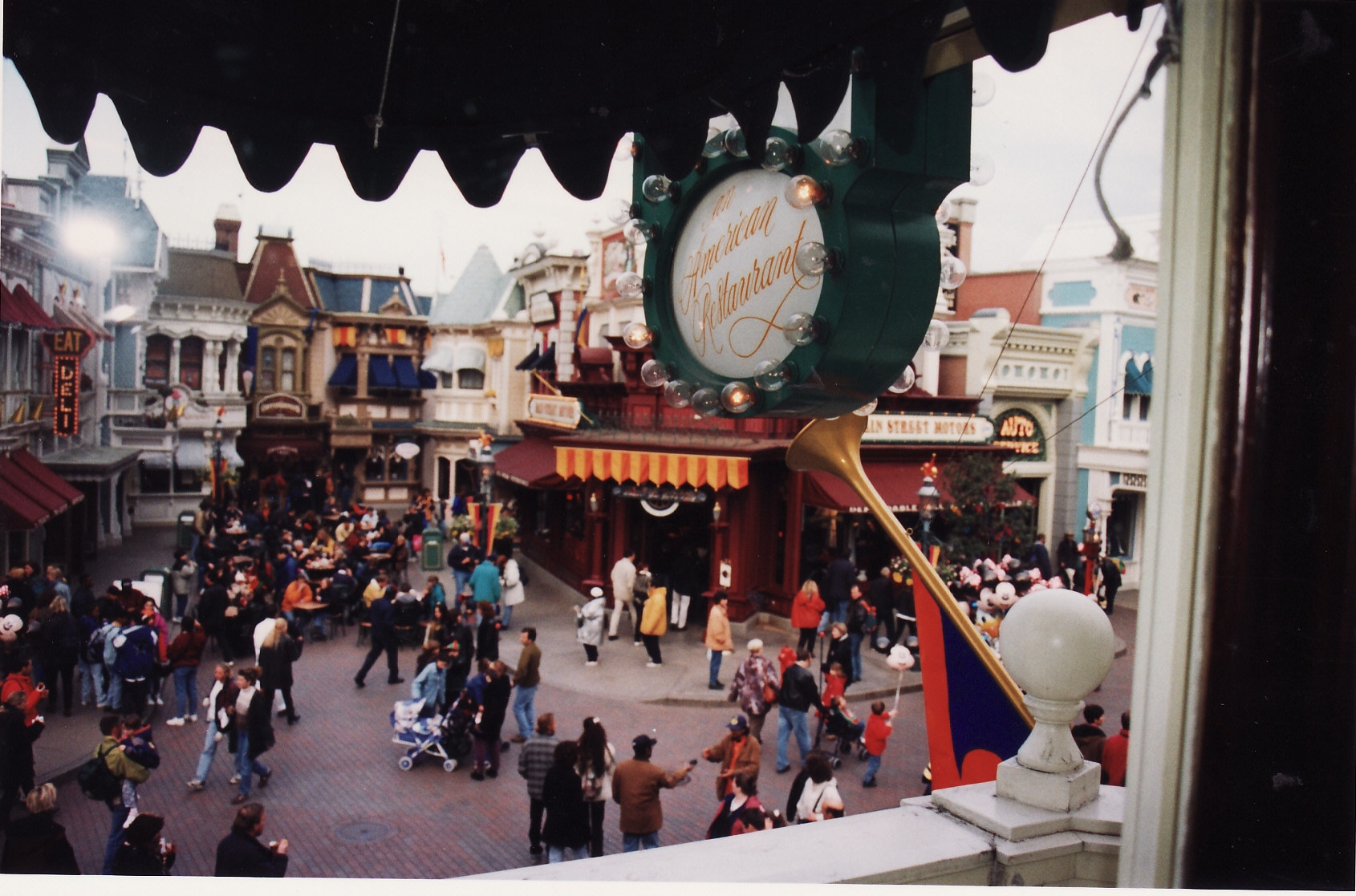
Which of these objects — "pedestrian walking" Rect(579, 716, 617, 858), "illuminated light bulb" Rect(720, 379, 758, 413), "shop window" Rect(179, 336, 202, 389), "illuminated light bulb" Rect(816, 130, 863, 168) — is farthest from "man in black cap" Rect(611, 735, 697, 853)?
"shop window" Rect(179, 336, 202, 389)

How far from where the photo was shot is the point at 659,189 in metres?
3.03

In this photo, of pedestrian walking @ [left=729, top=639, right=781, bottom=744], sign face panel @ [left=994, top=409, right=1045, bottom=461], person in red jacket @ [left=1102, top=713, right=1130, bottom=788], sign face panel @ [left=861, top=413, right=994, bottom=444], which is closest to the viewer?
person in red jacket @ [left=1102, top=713, right=1130, bottom=788]

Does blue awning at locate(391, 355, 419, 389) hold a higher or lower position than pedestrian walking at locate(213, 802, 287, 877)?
higher

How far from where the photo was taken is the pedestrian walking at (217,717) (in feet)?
26.4

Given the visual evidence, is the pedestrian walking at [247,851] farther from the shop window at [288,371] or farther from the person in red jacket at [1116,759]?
the shop window at [288,371]

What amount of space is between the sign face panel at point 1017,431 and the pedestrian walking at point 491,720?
8.98 meters

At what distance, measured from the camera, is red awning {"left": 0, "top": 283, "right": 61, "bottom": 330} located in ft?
25.3

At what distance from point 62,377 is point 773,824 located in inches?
377

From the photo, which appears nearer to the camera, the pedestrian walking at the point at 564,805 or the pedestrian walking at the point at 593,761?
the pedestrian walking at the point at 564,805

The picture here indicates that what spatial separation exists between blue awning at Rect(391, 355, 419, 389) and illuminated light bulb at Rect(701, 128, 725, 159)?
27.2 m

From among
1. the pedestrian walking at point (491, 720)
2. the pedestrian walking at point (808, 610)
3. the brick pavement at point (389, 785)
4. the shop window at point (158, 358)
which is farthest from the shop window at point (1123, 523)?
the shop window at point (158, 358)

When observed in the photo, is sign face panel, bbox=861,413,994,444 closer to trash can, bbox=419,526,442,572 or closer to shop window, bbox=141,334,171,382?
trash can, bbox=419,526,442,572

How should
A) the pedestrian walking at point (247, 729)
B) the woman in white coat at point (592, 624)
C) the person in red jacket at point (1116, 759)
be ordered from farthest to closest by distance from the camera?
1. the woman in white coat at point (592, 624)
2. the pedestrian walking at point (247, 729)
3. the person in red jacket at point (1116, 759)

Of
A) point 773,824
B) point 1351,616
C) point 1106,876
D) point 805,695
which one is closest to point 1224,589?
point 1351,616
